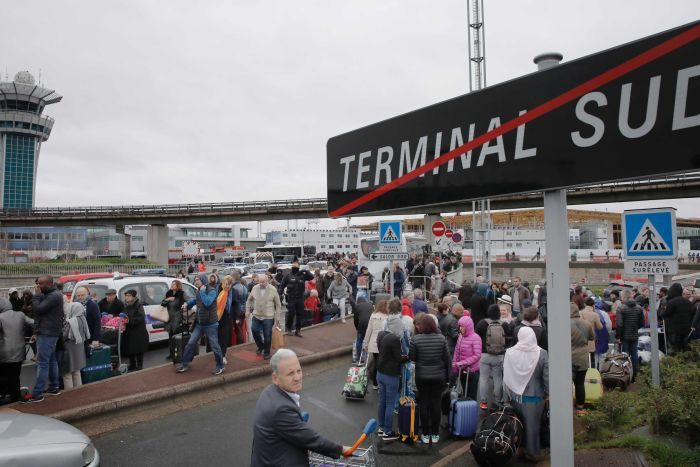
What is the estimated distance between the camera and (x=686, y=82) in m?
1.69

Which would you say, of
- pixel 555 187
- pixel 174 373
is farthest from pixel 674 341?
pixel 174 373

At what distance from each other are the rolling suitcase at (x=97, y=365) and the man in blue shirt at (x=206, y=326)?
122 centimetres

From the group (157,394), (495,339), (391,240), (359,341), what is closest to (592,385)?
(495,339)

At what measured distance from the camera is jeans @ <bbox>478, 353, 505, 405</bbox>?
6.63 meters

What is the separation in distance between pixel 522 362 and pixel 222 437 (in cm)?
420

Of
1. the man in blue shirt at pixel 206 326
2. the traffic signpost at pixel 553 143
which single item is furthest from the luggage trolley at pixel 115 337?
the traffic signpost at pixel 553 143

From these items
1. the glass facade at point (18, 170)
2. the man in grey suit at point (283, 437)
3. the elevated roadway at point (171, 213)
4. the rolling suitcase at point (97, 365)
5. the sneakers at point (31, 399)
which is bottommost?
the sneakers at point (31, 399)

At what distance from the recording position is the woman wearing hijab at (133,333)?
853 cm

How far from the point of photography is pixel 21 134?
99.9 meters

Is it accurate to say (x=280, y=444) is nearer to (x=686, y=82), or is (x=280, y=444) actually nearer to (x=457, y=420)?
(x=686, y=82)

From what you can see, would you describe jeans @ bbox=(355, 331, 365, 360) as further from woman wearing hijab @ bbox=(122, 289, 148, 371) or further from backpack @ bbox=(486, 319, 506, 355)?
woman wearing hijab @ bbox=(122, 289, 148, 371)

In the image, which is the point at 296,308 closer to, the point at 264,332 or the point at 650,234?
the point at 264,332

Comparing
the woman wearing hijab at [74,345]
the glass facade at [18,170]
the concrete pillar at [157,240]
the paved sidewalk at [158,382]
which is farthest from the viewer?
the glass facade at [18,170]

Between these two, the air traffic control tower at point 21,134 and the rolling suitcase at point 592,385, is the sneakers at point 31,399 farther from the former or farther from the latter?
the air traffic control tower at point 21,134
